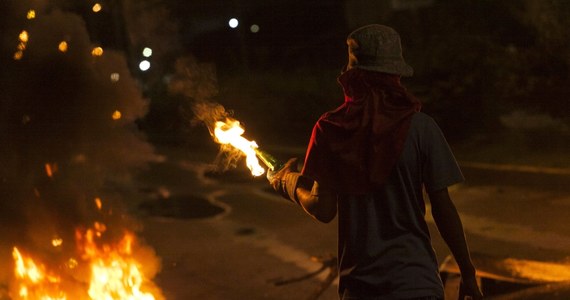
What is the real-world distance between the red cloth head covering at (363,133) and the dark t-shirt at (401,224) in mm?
66

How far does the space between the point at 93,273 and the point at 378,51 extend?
2.70m

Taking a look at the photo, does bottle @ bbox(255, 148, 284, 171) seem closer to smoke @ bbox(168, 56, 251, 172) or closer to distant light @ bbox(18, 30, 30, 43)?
smoke @ bbox(168, 56, 251, 172)

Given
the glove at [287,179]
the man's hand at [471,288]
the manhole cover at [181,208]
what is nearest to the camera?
the man's hand at [471,288]

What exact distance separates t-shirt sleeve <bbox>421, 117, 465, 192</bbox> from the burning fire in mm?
2614

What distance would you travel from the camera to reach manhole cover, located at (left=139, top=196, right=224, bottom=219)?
997cm

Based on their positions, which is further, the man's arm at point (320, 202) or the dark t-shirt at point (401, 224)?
the man's arm at point (320, 202)

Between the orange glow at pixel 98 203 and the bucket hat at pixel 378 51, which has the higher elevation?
the bucket hat at pixel 378 51

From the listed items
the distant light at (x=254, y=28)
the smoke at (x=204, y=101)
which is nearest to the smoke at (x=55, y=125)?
the smoke at (x=204, y=101)

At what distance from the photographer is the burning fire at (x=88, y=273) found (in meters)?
4.12

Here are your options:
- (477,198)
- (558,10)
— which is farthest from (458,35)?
(477,198)

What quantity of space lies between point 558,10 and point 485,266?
338 inches

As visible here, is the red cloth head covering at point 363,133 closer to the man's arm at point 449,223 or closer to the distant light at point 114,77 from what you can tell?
the man's arm at point 449,223

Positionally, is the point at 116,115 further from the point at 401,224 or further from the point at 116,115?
the point at 401,224

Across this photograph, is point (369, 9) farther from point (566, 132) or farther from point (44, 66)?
point (44, 66)
